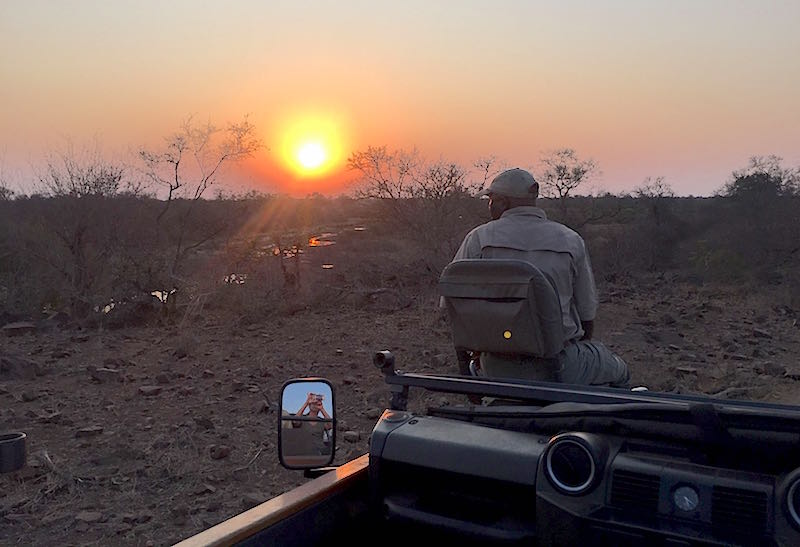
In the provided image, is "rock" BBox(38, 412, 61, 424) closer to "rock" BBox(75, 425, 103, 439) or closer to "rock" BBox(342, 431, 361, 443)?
"rock" BBox(75, 425, 103, 439)

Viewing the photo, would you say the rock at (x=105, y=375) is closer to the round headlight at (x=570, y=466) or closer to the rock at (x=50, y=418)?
the rock at (x=50, y=418)

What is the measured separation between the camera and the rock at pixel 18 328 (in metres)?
11.2

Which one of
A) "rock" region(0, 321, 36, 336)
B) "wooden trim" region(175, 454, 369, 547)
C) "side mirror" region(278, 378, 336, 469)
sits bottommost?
"rock" region(0, 321, 36, 336)

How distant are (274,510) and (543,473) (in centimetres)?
65

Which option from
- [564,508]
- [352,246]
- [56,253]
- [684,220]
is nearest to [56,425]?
[564,508]

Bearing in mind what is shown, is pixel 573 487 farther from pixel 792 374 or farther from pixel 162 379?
pixel 792 374

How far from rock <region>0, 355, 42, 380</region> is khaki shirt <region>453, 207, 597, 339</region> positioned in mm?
7094

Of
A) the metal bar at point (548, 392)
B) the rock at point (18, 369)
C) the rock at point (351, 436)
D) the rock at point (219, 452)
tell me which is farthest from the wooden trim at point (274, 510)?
the rock at point (18, 369)

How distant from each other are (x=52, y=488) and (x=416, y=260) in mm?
10270

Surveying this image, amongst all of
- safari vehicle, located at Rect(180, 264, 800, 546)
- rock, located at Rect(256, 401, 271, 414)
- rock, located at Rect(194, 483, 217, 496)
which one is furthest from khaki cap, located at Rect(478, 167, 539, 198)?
rock, located at Rect(256, 401, 271, 414)

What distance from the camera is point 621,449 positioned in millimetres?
1618

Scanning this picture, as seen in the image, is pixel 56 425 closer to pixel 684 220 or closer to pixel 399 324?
pixel 399 324

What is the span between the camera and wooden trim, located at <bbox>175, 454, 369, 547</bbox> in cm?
162

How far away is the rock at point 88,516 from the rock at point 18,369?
421 cm
